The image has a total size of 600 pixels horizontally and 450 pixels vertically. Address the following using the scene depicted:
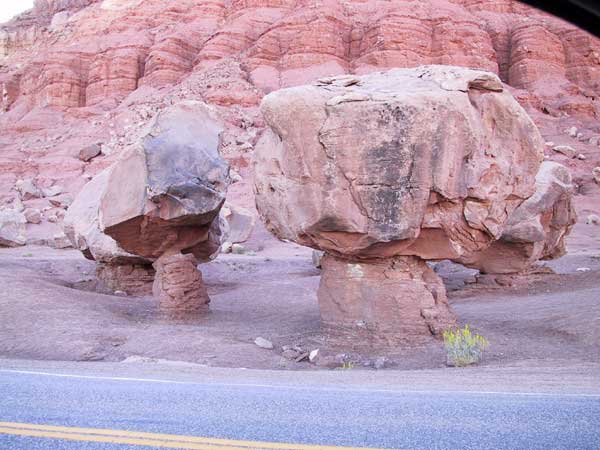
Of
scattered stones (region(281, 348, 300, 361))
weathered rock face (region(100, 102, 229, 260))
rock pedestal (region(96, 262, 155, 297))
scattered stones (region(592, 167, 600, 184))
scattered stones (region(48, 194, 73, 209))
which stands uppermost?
weathered rock face (region(100, 102, 229, 260))

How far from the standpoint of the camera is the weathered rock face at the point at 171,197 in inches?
490

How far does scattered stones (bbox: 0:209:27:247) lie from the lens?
28.6 meters

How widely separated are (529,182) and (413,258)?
100 inches

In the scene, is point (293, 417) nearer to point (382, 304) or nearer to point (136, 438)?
point (136, 438)

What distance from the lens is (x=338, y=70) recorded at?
48062mm

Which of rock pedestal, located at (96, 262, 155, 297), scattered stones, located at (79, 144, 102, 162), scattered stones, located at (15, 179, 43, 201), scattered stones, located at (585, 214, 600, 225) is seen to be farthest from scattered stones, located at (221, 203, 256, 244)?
scattered stones, located at (79, 144, 102, 162)

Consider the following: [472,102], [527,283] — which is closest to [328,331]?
[472,102]

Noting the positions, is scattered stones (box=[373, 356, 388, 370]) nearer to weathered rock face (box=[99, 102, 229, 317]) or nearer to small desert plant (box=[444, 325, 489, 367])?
small desert plant (box=[444, 325, 489, 367])

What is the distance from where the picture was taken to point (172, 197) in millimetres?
12375

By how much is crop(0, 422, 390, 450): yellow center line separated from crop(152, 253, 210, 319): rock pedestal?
9043mm

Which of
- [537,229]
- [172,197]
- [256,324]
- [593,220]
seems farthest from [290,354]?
[593,220]

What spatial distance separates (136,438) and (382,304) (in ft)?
22.8

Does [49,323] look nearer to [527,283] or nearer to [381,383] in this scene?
[381,383]

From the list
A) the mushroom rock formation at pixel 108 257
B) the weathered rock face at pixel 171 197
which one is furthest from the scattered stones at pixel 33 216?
the weathered rock face at pixel 171 197
